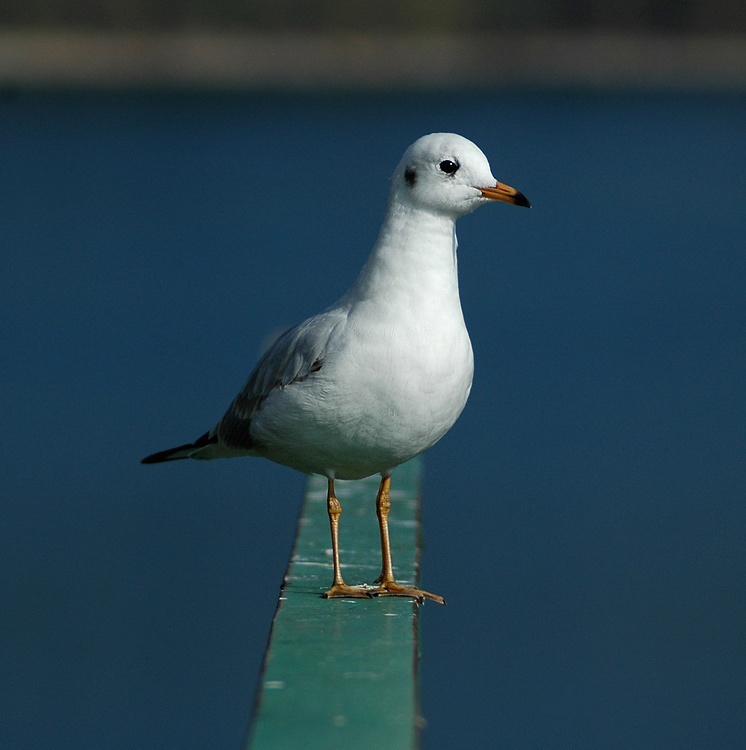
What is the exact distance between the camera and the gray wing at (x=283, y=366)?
99.4 inches

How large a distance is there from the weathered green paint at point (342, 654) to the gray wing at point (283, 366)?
14.4 inches

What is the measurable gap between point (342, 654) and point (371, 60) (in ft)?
29.1

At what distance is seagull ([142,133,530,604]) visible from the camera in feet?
7.90

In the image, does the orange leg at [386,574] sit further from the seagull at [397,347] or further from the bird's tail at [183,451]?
the bird's tail at [183,451]

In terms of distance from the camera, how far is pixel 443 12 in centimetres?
1098

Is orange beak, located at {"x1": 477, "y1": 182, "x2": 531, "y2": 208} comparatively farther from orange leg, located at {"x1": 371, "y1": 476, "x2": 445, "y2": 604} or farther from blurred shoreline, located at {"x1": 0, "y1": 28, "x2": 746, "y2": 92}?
blurred shoreline, located at {"x1": 0, "y1": 28, "x2": 746, "y2": 92}

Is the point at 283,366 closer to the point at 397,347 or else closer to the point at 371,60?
the point at 397,347

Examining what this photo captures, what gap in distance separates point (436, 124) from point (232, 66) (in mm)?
1919

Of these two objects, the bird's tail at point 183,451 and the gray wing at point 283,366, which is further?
the bird's tail at point 183,451

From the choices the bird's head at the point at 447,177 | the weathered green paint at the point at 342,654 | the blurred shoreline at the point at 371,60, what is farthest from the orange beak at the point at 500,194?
the blurred shoreline at the point at 371,60

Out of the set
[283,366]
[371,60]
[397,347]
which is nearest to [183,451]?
[283,366]

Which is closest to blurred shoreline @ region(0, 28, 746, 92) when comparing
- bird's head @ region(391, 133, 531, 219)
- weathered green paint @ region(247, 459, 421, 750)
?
weathered green paint @ region(247, 459, 421, 750)

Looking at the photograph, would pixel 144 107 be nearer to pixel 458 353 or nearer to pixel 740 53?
pixel 740 53

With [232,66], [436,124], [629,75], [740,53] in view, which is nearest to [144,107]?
[232,66]
